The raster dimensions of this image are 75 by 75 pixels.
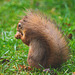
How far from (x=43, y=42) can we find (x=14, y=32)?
1922mm

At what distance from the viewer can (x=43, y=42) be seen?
3113 millimetres

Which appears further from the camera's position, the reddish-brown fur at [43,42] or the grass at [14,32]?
the grass at [14,32]

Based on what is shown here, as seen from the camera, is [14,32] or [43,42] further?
[14,32]

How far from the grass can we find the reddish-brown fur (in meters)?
0.19

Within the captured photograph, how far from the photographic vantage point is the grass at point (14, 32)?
3.36 m

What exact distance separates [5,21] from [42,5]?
67.9 inches

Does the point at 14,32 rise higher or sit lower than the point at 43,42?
higher

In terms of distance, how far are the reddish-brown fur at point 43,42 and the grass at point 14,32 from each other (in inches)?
7.3

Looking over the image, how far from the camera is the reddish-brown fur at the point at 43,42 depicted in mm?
3066

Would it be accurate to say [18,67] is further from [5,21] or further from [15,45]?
[5,21]

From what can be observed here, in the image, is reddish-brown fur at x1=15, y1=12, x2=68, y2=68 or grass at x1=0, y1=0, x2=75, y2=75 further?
grass at x1=0, y1=0, x2=75, y2=75

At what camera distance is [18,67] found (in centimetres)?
344

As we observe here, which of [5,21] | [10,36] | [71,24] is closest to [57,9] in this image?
[71,24]

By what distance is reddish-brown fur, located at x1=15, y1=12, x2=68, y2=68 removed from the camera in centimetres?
307
